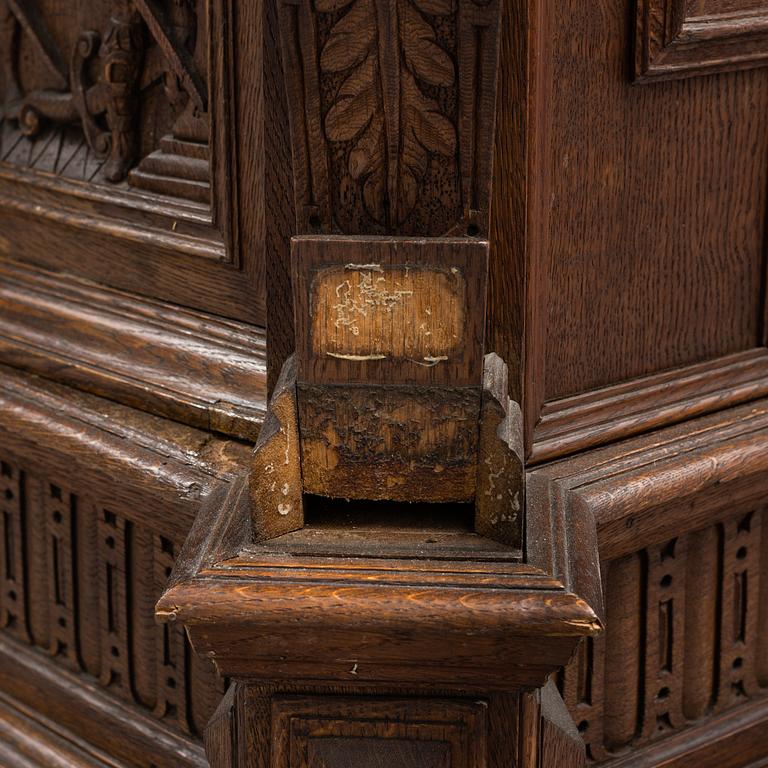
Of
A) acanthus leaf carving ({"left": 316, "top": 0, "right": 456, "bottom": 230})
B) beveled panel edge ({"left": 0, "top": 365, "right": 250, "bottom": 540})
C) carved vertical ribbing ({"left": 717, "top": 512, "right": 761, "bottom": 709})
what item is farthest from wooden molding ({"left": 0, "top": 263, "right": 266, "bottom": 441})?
carved vertical ribbing ({"left": 717, "top": 512, "right": 761, "bottom": 709})

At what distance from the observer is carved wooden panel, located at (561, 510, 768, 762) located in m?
1.30

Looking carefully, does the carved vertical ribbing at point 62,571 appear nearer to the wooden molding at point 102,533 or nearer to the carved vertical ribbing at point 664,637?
the wooden molding at point 102,533

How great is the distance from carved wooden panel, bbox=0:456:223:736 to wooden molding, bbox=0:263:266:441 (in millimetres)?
120

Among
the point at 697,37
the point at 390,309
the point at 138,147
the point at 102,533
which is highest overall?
the point at 697,37

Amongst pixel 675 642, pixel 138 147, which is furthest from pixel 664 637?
pixel 138 147

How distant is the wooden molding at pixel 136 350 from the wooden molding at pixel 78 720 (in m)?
0.33

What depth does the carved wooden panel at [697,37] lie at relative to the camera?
1.20m

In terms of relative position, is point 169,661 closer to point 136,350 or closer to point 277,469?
point 136,350

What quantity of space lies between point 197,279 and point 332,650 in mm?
561

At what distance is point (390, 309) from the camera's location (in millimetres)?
985

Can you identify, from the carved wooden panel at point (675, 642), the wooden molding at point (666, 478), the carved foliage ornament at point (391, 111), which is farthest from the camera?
the carved wooden panel at point (675, 642)

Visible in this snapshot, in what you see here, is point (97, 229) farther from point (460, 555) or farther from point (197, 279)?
point (460, 555)

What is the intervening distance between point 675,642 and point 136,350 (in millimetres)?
640

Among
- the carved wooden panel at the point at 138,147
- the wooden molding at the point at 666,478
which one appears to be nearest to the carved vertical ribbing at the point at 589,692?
the wooden molding at the point at 666,478
